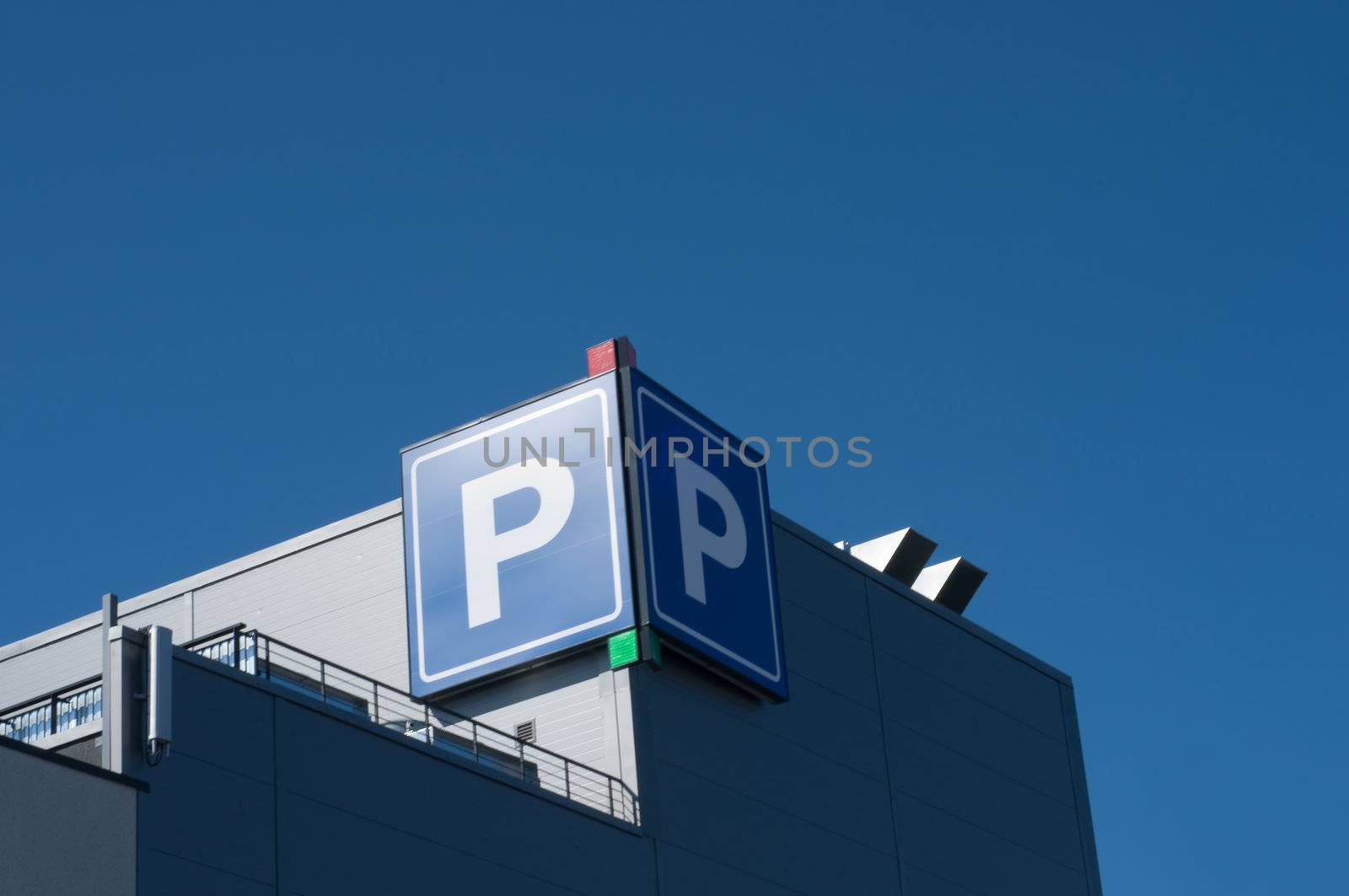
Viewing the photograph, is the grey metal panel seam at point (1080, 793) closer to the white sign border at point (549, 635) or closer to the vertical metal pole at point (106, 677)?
the white sign border at point (549, 635)

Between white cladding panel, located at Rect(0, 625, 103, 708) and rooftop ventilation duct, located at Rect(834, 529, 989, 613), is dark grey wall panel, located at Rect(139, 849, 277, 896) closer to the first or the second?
white cladding panel, located at Rect(0, 625, 103, 708)

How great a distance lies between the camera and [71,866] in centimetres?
2569

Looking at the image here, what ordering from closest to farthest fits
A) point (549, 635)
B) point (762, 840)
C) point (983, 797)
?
point (549, 635) → point (762, 840) → point (983, 797)

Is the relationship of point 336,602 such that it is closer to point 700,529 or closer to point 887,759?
point 700,529

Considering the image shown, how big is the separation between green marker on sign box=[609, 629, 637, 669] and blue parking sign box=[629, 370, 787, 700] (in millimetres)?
513

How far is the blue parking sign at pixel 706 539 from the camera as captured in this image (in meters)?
37.6

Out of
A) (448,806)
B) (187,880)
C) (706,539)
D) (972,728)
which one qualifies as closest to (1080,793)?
(972,728)

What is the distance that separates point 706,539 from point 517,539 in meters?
3.71

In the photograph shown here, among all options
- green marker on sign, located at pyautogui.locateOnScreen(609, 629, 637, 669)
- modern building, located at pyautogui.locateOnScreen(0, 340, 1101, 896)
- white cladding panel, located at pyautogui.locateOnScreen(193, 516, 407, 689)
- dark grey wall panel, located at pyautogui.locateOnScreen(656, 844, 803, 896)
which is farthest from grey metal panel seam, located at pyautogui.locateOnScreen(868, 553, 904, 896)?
white cladding panel, located at pyautogui.locateOnScreen(193, 516, 407, 689)

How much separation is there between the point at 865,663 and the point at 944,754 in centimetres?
325

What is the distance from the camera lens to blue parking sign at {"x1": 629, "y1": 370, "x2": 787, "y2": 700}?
3759 cm

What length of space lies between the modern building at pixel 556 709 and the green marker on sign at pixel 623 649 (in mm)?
37

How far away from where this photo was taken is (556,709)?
123ft

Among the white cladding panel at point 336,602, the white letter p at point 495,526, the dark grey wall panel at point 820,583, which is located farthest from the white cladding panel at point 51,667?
the dark grey wall panel at point 820,583
